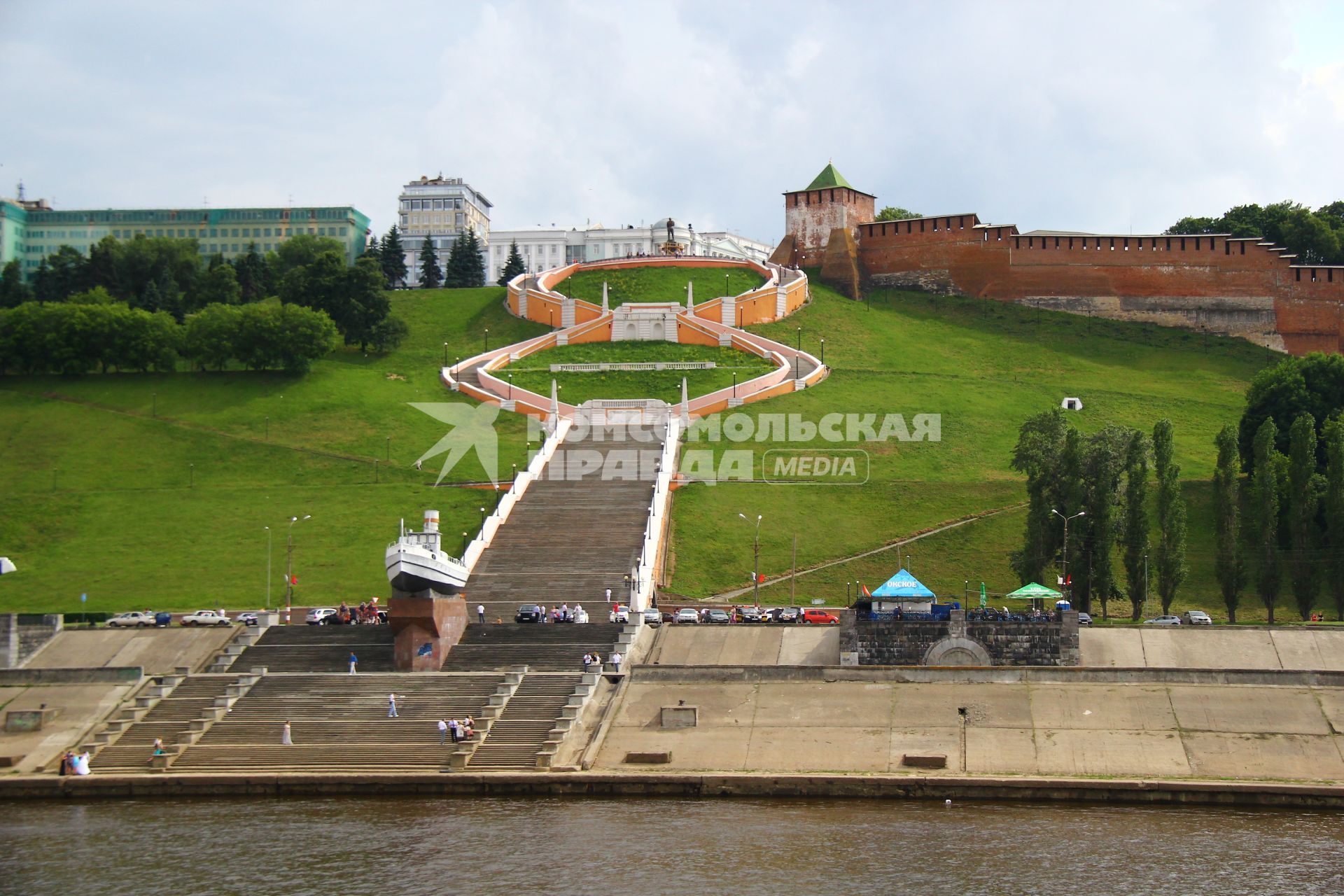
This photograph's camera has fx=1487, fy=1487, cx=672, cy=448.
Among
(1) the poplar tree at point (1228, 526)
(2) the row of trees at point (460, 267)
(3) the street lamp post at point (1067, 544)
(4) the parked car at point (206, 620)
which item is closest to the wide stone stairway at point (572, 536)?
(4) the parked car at point (206, 620)

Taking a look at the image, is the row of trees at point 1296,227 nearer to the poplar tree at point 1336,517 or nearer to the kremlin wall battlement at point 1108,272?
the kremlin wall battlement at point 1108,272

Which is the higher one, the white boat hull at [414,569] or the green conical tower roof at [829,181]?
the green conical tower roof at [829,181]

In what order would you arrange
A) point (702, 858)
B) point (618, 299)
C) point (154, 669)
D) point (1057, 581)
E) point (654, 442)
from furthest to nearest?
point (618, 299), point (654, 442), point (1057, 581), point (154, 669), point (702, 858)

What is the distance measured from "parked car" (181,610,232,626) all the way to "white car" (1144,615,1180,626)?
79.3 ft

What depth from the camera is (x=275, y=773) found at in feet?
95.9

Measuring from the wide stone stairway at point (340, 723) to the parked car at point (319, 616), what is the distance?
481 centimetres

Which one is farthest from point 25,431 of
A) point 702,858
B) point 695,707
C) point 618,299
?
point 702,858

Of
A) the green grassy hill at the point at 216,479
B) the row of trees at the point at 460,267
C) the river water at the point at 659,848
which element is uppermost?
the row of trees at the point at 460,267

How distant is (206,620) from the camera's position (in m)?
40.6

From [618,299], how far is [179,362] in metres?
23.7

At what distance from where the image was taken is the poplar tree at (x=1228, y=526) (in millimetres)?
42281

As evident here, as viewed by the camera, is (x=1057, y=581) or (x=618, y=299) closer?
(x=1057, y=581)

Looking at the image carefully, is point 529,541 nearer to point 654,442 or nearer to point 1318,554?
point 654,442

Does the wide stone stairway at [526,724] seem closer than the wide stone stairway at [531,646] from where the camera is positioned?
Yes
